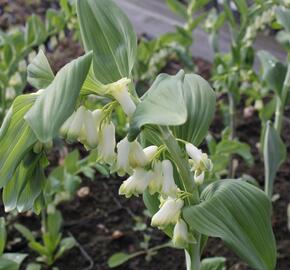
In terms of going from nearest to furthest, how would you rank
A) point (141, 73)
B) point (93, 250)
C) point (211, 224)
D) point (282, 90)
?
point (211, 224)
point (282, 90)
point (93, 250)
point (141, 73)

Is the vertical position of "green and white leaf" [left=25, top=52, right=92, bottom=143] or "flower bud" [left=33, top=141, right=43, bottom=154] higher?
"green and white leaf" [left=25, top=52, right=92, bottom=143]

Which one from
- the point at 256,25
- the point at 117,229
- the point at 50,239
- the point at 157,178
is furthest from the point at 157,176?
the point at 256,25

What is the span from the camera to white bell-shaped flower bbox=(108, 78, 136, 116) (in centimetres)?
55

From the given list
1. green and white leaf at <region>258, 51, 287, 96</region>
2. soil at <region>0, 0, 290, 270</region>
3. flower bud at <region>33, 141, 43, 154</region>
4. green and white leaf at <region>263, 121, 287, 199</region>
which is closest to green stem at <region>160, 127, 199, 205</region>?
flower bud at <region>33, 141, 43, 154</region>

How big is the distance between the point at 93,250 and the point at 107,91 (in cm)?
98

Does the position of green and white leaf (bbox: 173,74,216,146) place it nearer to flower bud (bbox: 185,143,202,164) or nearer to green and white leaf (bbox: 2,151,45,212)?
flower bud (bbox: 185,143,202,164)

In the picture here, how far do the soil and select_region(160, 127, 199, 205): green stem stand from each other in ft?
2.42

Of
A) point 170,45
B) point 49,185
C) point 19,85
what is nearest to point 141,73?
point 170,45

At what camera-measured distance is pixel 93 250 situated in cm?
147

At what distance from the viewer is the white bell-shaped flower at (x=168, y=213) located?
0.61 m

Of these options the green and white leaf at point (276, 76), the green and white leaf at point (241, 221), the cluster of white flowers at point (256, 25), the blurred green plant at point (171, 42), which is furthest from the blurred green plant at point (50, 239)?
the green and white leaf at point (241, 221)

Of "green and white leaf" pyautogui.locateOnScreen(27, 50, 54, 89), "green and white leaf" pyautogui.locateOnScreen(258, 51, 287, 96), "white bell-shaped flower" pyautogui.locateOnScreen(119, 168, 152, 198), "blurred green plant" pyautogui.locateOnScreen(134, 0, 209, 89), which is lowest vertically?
"blurred green plant" pyautogui.locateOnScreen(134, 0, 209, 89)

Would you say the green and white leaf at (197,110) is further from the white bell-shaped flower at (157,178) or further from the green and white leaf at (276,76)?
the green and white leaf at (276,76)

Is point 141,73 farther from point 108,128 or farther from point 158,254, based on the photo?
point 108,128
